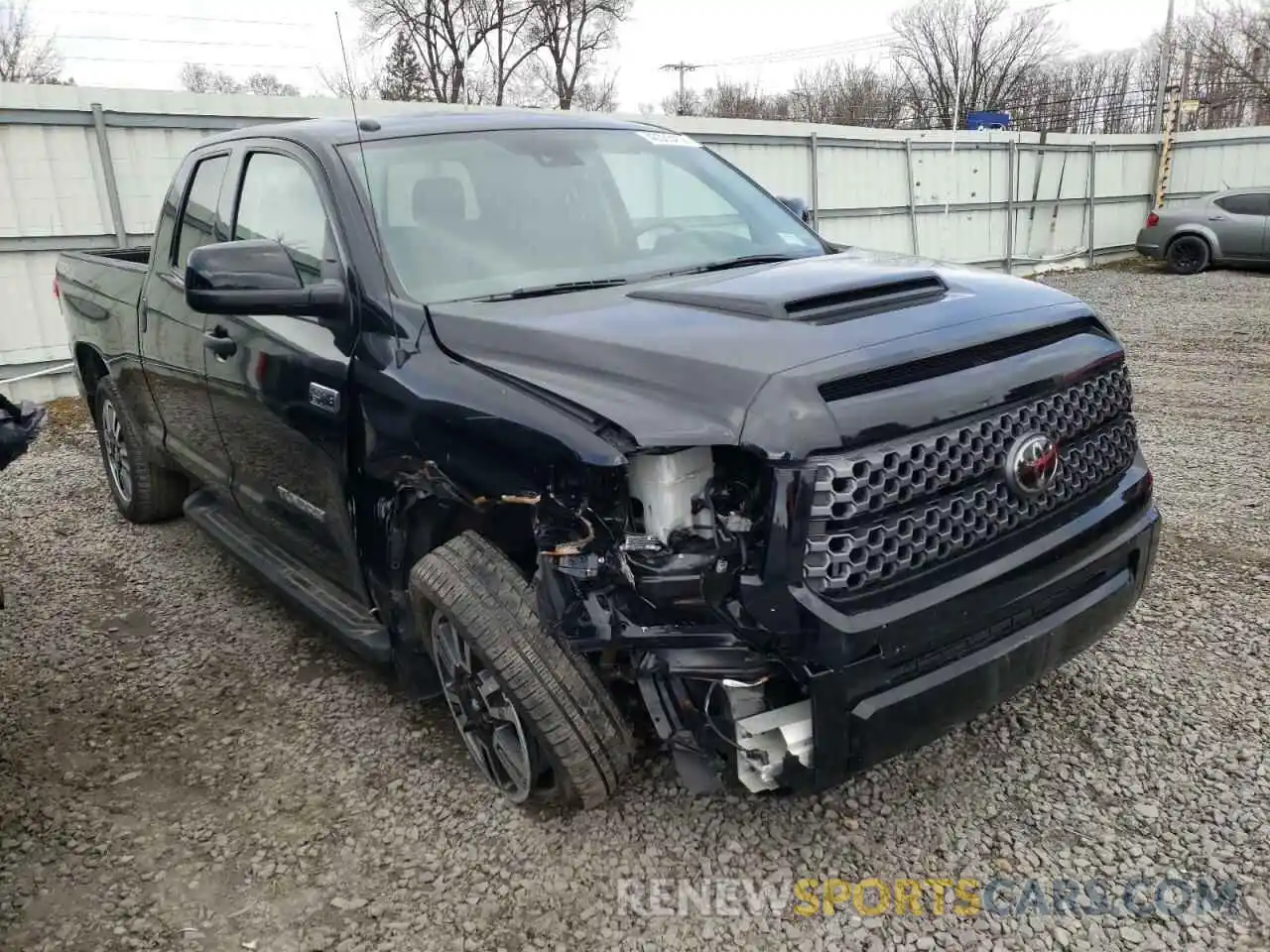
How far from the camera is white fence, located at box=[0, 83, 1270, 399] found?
843cm

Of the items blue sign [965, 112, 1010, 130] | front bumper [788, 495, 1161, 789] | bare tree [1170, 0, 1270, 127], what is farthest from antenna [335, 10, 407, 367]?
bare tree [1170, 0, 1270, 127]

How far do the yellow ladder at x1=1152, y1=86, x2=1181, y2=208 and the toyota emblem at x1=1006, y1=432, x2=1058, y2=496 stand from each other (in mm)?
20095

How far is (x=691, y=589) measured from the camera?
7.07 feet

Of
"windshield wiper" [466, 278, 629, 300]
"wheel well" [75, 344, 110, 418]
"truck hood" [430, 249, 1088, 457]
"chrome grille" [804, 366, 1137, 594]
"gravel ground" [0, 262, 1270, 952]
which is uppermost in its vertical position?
"windshield wiper" [466, 278, 629, 300]

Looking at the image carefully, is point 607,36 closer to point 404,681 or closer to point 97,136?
point 97,136

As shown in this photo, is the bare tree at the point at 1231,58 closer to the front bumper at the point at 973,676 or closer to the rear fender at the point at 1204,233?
the rear fender at the point at 1204,233

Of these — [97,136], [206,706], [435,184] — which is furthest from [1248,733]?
[97,136]

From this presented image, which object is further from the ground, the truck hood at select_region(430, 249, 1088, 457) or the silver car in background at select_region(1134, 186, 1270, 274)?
the truck hood at select_region(430, 249, 1088, 457)

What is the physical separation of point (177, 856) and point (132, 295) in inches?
111

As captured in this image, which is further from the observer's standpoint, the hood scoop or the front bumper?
the hood scoop

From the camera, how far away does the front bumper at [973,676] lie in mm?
2162

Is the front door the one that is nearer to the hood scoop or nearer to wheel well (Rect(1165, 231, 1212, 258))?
the hood scoop

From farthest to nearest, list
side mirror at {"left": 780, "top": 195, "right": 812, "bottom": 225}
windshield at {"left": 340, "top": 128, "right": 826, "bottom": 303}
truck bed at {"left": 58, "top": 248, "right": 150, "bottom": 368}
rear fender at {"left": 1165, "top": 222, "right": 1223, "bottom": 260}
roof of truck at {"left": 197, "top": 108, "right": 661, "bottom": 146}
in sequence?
rear fender at {"left": 1165, "top": 222, "right": 1223, "bottom": 260} < truck bed at {"left": 58, "top": 248, "right": 150, "bottom": 368} < side mirror at {"left": 780, "top": 195, "right": 812, "bottom": 225} < roof of truck at {"left": 197, "top": 108, "right": 661, "bottom": 146} < windshield at {"left": 340, "top": 128, "right": 826, "bottom": 303}

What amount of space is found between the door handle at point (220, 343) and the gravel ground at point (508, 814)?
1.21m
